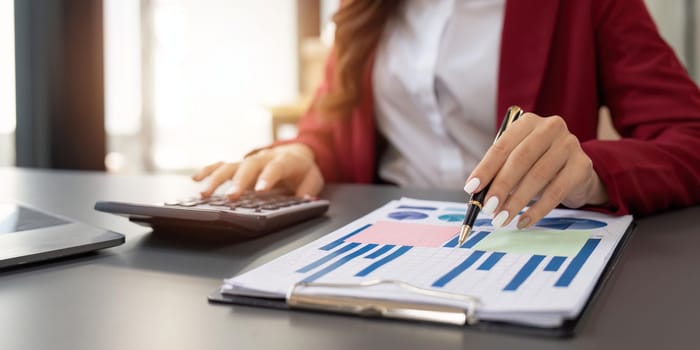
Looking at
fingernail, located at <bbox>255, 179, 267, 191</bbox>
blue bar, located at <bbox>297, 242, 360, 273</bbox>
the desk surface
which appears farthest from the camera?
fingernail, located at <bbox>255, 179, 267, 191</bbox>

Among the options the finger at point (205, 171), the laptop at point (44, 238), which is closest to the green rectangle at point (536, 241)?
the laptop at point (44, 238)

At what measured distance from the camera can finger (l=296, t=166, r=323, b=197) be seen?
2.65ft

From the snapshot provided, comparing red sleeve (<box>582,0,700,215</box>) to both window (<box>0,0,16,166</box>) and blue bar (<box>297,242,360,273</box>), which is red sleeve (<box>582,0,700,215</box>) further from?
window (<box>0,0,16,166</box>)

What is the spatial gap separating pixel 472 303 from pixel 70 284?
0.25 metres

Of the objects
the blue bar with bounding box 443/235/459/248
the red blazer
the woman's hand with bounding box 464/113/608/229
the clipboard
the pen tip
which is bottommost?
the clipboard

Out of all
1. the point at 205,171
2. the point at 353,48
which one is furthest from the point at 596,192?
the point at 353,48

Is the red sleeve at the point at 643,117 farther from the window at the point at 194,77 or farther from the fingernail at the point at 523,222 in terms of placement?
the window at the point at 194,77

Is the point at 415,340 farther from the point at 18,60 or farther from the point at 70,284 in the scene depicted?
the point at 18,60

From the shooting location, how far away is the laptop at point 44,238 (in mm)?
450

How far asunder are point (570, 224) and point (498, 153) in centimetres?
9

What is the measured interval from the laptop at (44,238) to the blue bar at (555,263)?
1.01ft

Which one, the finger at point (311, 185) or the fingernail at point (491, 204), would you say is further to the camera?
the finger at point (311, 185)

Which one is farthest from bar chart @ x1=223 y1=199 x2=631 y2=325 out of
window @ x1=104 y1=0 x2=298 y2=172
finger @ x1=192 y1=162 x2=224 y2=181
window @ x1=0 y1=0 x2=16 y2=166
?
window @ x1=104 y1=0 x2=298 y2=172

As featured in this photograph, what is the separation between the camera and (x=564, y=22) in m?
0.99
